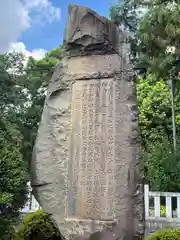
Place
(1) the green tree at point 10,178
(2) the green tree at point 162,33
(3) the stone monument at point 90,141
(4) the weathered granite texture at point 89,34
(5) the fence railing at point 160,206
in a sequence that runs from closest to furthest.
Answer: (3) the stone monument at point 90,141 < (4) the weathered granite texture at point 89,34 < (1) the green tree at point 10,178 < (5) the fence railing at point 160,206 < (2) the green tree at point 162,33

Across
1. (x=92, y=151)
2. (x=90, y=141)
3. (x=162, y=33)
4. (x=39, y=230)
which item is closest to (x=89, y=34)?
(x=90, y=141)

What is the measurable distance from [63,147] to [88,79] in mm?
781

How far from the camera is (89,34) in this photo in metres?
3.89

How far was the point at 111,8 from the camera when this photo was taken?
14.7 m

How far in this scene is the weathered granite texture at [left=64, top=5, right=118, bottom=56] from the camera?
387 centimetres

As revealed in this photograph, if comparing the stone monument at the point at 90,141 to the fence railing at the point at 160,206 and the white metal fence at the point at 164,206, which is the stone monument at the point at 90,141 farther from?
the white metal fence at the point at 164,206

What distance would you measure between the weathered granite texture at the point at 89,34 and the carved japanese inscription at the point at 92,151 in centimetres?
37

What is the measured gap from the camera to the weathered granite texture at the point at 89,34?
152 inches

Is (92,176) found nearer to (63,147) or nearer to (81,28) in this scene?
(63,147)

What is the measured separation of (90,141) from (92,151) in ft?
0.35

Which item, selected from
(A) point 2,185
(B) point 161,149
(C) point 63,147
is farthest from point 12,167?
(B) point 161,149

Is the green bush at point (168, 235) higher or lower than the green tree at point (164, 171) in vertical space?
lower

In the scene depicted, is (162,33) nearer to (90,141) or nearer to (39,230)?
(39,230)

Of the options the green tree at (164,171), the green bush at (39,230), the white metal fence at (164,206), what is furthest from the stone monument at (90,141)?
the green tree at (164,171)
